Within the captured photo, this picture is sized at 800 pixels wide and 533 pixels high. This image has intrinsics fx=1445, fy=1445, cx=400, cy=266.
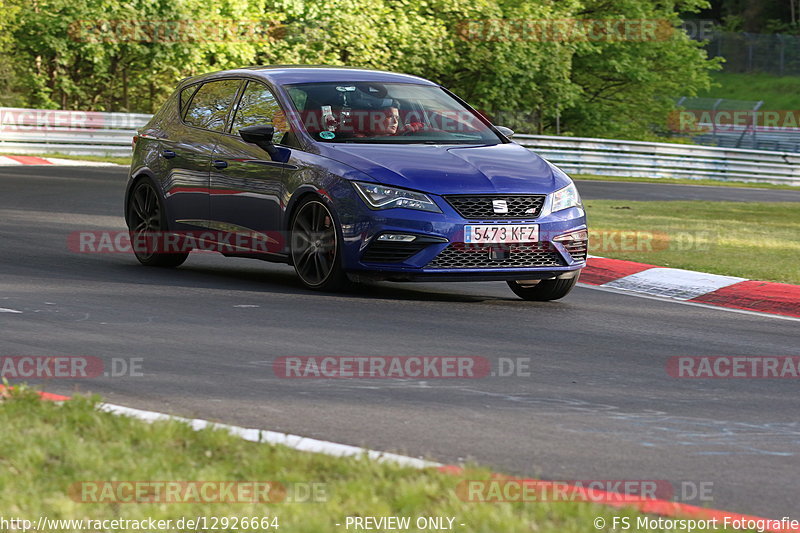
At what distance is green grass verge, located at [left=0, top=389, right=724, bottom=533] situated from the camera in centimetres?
447

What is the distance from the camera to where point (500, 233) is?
10023mm

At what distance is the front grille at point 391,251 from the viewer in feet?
32.7

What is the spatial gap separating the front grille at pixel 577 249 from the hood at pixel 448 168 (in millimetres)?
427

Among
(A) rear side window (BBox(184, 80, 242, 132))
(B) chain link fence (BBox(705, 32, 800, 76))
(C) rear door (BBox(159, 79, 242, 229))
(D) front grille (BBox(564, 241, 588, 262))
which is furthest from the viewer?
(B) chain link fence (BBox(705, 32, 800, 76))

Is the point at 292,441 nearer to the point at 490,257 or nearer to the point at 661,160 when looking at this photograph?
the point at 490,257

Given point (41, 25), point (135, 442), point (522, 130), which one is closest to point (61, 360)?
point (135, 442)

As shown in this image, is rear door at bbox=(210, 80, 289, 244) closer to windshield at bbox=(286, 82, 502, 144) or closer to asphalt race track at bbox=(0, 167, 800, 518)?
windshield at bbox=(286, 82, 502, 144)

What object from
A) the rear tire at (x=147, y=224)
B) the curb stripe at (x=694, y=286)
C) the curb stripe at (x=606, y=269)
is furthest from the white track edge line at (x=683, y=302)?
the rear tire at (x=147, y=224)

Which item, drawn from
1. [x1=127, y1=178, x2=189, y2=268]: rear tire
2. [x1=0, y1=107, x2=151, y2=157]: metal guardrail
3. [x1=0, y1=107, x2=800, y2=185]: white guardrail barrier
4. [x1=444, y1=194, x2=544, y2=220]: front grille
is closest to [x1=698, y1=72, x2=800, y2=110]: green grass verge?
[x1=0, y1=107, x2=800, y2=185]: white guardrail barrier

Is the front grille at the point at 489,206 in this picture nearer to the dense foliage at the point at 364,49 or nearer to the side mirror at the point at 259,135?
the side mirror at the point at 259,135

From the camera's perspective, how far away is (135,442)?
5.40 metres

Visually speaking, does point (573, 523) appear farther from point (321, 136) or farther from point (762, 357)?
point (321, 136)

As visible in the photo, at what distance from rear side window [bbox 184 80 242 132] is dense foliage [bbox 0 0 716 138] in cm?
1985

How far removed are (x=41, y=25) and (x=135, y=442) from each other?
2740 centimetres
